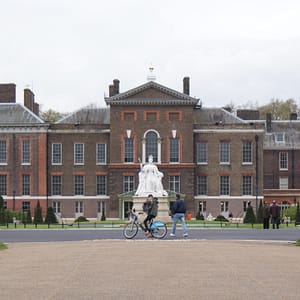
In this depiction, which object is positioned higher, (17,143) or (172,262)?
(17,143)

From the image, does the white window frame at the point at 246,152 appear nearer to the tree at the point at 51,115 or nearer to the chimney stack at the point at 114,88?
the chimney stack at the point at 114,88

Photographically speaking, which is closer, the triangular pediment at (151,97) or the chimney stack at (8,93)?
the triangular pediment at (151,97)

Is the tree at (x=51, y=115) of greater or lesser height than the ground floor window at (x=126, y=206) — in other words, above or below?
above

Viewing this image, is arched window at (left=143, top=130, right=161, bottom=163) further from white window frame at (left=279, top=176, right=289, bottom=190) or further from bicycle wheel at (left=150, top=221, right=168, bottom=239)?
bicycle wheel at (left=150, top=221, right=168, bottom=239)

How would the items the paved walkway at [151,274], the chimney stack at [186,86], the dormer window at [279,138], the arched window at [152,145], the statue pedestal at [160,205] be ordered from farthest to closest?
the dormer window at [279,138], the chimney stack at [186,86], the arched window at [152,145], the statue pedestal at [160,205], the paved walkway at [151,274]

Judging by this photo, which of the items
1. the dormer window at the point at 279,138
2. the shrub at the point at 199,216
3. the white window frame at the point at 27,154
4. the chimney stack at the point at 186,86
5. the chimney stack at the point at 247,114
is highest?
the chimney stack at the point at 186,86

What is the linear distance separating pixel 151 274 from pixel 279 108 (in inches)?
4063

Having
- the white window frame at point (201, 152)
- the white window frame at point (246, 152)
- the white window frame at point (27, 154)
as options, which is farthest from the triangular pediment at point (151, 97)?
the white window frame at point (27, 154)

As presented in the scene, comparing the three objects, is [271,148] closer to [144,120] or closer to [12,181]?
[144,120]

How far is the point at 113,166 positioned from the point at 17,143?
30.1ft

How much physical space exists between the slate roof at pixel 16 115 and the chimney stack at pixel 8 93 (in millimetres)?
1188

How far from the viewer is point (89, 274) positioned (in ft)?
55.7

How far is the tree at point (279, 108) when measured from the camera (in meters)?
116

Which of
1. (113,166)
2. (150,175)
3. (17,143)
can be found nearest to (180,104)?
(113,166)
